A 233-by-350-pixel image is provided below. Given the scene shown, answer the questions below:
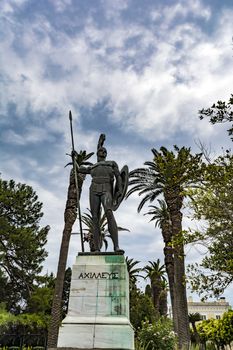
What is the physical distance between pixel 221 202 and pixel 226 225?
0.86m

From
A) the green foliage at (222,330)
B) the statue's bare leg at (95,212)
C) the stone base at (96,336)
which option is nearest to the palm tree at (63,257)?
the statue's bare leg at (95,212)

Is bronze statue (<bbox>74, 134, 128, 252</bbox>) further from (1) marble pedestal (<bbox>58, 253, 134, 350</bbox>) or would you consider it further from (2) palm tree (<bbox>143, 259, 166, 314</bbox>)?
(2) palm tree (<bbox>143, 259, 166, 314</bbox>)

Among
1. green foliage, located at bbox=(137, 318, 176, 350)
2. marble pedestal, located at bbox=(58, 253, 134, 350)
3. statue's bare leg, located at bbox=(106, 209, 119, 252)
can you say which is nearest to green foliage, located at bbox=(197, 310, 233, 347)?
green foliage, located at bbox=(137, 318, 176, 350)

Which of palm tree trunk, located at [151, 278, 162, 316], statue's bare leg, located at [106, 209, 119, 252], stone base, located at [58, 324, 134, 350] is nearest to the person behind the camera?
stone base, located at [58, 324, 134, 350]

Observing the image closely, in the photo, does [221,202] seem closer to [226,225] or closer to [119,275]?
[226,225]

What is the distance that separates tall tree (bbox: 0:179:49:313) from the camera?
88.5 ft

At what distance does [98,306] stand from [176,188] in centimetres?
1294

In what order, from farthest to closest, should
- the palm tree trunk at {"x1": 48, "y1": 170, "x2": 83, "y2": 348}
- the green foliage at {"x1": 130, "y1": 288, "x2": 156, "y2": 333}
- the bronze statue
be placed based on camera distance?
the green foliage at {"x1": 130, "y1": 288, "x2": 156, "y2": 333}
the palm tree trunk at {"x1": 48, "y1": 170, "x2": 83, "y2": 348}
the bronze statue

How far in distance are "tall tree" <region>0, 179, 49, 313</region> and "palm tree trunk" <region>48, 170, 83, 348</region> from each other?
6.24m

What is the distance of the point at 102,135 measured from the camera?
874cm

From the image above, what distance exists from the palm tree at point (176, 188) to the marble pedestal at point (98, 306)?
5909mm

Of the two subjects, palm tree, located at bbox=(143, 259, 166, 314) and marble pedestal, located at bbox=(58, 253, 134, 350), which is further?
palm tree, located at bbox=(143, 259, 166, 314)

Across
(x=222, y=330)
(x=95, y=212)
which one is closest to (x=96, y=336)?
(x=95, y=212)

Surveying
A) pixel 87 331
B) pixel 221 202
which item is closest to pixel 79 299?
pixel 87 331
